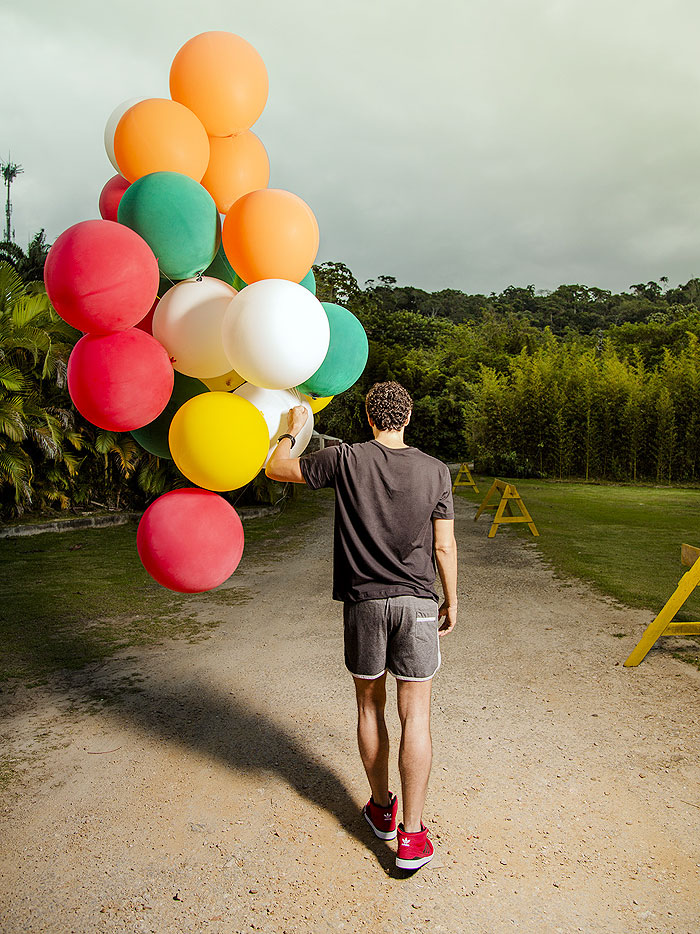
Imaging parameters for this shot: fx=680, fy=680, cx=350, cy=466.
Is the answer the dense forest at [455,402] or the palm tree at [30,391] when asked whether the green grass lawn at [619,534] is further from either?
the palm tree at [30,391]

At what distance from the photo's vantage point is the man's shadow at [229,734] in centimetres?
270

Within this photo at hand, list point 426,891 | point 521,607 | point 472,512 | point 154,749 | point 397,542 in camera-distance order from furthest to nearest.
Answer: point 472,512
point 521,607
point 154,749
point 397,542
point 426,891

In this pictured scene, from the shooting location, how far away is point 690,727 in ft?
11.0

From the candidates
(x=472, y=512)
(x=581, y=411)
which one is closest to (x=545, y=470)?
(x=581, y=411)

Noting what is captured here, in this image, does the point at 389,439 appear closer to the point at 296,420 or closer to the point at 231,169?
the point at 296,420

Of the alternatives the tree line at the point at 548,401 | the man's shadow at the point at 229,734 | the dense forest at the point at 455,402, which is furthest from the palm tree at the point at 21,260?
the man's shadow at the point at 229,734

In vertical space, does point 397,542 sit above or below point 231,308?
below

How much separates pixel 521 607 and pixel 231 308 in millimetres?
4227

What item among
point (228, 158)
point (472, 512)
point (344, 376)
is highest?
point (228, 158)

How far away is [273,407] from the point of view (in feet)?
→ 8.16

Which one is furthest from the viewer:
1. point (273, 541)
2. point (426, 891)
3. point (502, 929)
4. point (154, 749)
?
point (273, 541)

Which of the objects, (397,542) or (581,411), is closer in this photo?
(397,542)

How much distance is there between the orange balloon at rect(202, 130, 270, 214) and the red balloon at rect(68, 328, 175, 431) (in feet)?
2.73

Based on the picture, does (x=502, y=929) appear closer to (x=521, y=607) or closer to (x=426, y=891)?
(x=426, y=891)
